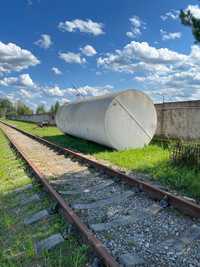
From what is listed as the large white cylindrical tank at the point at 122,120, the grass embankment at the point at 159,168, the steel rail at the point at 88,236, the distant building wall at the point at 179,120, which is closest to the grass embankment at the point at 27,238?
the steel rail at the point at 88,236

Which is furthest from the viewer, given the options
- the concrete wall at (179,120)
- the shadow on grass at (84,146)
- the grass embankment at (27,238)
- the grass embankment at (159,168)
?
the shadow on grass at (84,146)

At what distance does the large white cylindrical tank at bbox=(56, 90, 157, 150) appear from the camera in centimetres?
1159

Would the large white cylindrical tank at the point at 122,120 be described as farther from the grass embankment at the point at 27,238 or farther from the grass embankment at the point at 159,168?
the grass embankment at the point at 27,238

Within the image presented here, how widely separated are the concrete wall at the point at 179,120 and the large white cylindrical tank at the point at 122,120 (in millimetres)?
1072

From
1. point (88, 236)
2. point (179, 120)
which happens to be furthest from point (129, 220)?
point (179, 120)

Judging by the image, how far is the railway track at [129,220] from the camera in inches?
136

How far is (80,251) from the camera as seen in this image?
3506mm

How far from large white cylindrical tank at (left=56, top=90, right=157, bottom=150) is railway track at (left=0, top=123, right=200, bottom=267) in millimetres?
Answer: 4258

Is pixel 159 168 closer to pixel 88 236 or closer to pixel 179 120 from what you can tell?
pixel 88 236

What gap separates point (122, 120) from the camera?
11.8 meters

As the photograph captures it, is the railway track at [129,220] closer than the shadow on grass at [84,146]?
Yes

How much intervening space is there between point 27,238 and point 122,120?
8129 mm

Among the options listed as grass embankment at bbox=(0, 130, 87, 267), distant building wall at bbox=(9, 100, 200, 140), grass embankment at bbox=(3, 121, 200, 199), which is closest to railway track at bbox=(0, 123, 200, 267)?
grass embankment at bbox=(0, 130, 87, 267)

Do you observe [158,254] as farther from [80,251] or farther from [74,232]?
[74,232]
